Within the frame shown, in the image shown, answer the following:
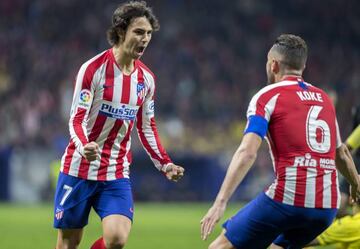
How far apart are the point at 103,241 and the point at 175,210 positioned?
1109 centimetres

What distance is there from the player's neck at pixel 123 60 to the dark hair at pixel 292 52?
1.52 metres

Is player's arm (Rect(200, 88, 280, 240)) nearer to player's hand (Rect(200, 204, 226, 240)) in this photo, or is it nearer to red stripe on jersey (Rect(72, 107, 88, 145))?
player's hand (Rect(200, 204, 226, 240))

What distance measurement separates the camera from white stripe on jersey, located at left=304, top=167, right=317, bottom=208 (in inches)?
231

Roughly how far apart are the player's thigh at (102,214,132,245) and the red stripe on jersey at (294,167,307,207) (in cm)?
152

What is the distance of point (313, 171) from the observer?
589 cm

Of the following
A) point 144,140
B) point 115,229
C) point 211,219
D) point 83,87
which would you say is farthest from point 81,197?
point 211,219

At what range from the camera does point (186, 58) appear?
24.8 m

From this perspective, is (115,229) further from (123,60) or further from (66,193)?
(123,60)

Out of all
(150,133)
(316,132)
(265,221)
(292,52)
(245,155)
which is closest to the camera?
(245,155)

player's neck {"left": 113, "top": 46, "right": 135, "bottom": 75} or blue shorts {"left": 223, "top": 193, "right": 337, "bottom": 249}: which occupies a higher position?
player's neck {"left": 113, "top": 46, "right": 135, "bottom": 75}

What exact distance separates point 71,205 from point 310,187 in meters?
2.07

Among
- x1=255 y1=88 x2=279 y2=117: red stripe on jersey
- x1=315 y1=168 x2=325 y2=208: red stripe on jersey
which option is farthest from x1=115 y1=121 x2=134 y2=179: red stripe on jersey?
x1=315 y1=168 x2=325 y2=208: red stripe on jersey

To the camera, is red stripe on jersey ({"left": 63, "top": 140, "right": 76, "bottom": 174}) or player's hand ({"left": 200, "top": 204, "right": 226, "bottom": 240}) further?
red stripe on jersey ({"left": 63, "top": 140, "right": 76, "bottom": 174})

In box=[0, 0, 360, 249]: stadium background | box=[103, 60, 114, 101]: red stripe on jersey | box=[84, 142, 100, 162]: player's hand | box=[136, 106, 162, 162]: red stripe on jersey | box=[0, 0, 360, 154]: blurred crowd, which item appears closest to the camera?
box=[84, 142, 100, 162]: player's hand
